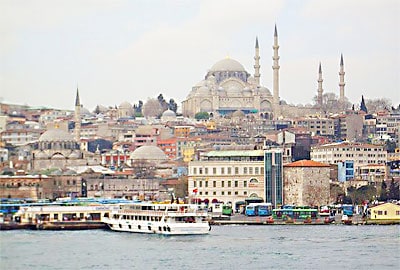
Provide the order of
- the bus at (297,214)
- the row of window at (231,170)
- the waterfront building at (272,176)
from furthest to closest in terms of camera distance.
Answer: the row of window at (231,170) < the waterfront building at (272,176) < the bus at (297,214)

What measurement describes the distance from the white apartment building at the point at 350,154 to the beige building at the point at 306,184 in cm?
587

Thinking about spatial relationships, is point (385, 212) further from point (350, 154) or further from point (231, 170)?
point (350, 154)

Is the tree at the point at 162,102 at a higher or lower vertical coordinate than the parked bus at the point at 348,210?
higher

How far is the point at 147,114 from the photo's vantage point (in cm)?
5138

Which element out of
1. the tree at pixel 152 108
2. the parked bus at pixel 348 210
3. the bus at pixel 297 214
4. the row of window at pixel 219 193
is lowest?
the bus at pixel 297 214

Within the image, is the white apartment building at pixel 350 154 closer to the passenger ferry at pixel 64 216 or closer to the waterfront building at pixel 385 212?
the waterfront building at pixel 385 212

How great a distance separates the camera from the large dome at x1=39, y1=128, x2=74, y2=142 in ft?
116

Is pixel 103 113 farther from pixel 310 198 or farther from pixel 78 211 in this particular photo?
pixel 78 211

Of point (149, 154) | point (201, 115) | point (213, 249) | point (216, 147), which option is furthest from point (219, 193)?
point (201, 115)

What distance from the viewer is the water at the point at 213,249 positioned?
50.4ft

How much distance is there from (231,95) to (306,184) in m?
25.7

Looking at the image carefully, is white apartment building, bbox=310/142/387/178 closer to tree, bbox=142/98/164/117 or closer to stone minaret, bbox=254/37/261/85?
stone minaret, bbox=254/37/261/85

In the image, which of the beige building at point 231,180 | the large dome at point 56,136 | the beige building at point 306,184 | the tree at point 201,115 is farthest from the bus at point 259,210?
the tree at point 201,115

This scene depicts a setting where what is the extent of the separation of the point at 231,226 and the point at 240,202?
4118mm
